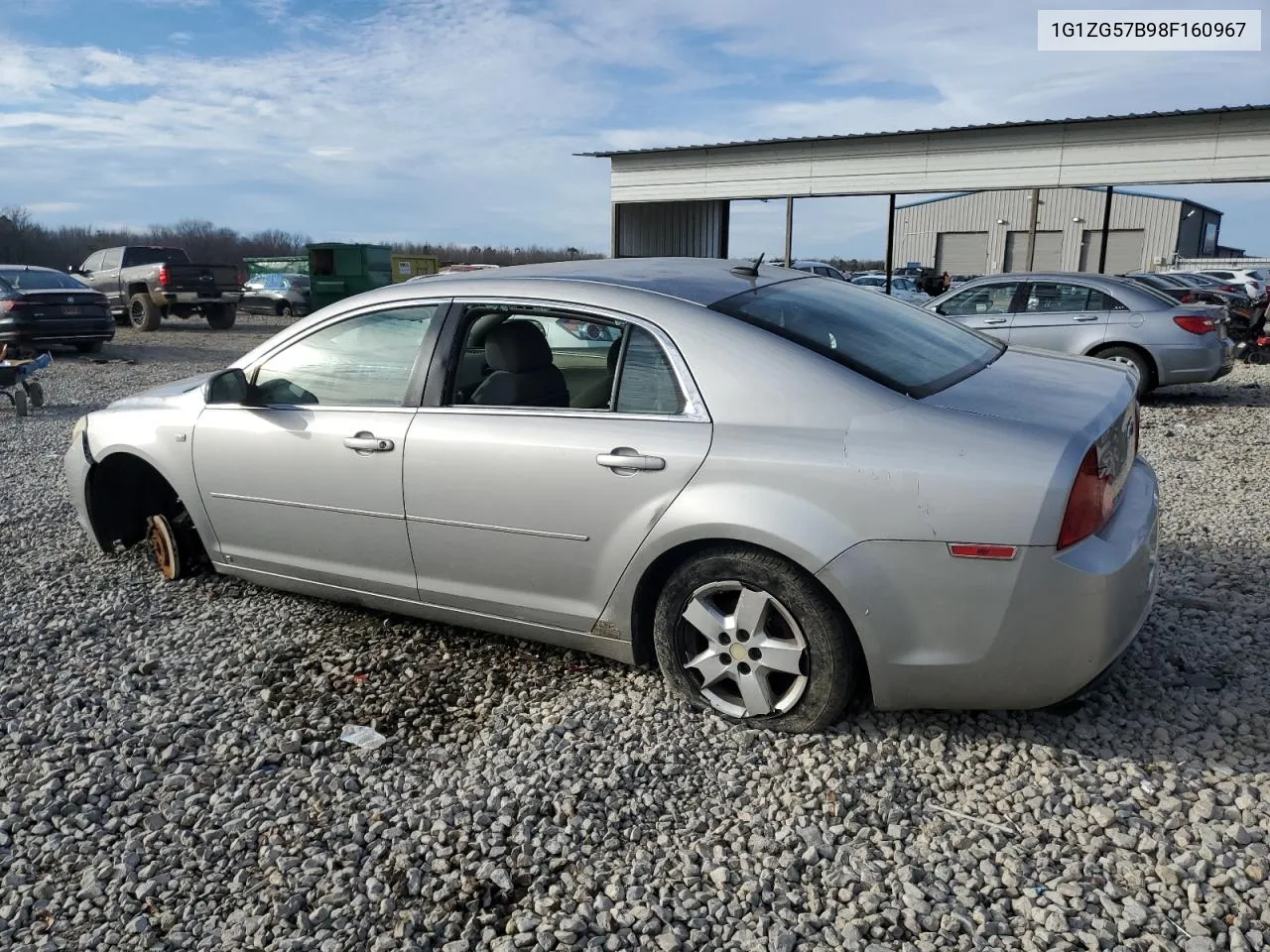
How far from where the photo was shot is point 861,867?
8.32 feet

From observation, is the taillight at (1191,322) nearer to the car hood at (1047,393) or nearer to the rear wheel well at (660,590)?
the car hood at (1047,393)

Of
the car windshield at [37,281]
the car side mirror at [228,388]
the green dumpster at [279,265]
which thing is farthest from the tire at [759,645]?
the green dumpster at [279,265]

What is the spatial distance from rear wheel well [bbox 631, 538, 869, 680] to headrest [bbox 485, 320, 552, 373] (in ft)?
3.39

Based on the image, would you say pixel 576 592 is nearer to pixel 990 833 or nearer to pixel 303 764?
pixel 303 764

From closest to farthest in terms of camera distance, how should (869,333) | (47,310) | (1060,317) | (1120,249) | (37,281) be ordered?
(869,333), (1060,317), (47,310), (37,281), (1120,249)

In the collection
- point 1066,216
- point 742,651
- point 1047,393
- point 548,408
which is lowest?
point 742,651

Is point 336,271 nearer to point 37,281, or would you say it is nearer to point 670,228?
point 670,228

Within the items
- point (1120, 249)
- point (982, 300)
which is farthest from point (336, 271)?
point (1120, 249)

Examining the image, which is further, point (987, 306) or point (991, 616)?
point (987, 306)

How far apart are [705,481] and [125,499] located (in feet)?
11.7

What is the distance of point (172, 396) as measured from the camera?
14.5 ft

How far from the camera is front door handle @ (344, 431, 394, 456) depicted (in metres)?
3.62

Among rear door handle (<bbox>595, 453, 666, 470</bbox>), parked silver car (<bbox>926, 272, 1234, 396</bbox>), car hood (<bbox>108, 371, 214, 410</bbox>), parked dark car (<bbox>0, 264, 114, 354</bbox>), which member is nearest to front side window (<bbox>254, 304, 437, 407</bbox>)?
car hood (<bbox>108, 371, 214, 410</bbox>)

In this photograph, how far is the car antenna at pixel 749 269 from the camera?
3767 millimetres
